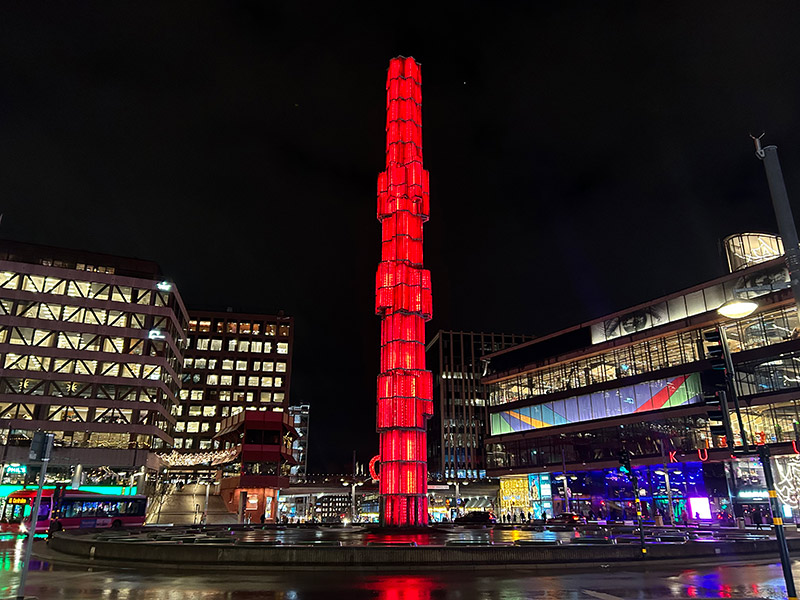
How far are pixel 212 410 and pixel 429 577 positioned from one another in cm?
11873

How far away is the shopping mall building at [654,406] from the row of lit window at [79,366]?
53089 mm

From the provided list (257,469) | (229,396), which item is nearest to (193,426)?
(229,396)

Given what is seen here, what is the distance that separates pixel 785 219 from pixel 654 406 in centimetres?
6177

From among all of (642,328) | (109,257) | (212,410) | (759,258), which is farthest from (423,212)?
(212,410)

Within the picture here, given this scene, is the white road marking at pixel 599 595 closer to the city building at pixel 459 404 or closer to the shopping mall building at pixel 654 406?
the shopping mall building at pixel 654 406

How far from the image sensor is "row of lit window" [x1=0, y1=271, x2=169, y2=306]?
79688mm

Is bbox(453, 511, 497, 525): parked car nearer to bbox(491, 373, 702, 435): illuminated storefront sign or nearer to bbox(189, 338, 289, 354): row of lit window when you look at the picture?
bbox(491, 373, 702, 435): illuminated storefront sign

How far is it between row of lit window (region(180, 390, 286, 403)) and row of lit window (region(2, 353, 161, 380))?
4731 centimetres

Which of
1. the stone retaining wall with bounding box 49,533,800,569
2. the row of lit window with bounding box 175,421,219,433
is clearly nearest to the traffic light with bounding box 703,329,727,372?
the stone retaining wall with bounding box 49,533,800,569

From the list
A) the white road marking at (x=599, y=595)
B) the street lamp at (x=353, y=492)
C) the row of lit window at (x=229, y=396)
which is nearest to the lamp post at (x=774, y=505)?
the white road marking at (x=599, y=595)

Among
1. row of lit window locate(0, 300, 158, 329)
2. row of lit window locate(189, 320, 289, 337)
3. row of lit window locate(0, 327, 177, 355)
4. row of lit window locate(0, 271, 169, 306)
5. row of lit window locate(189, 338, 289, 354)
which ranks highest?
row of lit window locate(189, 320, 289, 337)

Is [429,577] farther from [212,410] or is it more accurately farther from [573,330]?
[212,410]

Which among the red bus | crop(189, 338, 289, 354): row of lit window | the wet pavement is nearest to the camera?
the wet pavement

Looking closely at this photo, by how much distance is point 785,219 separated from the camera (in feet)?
27.9
